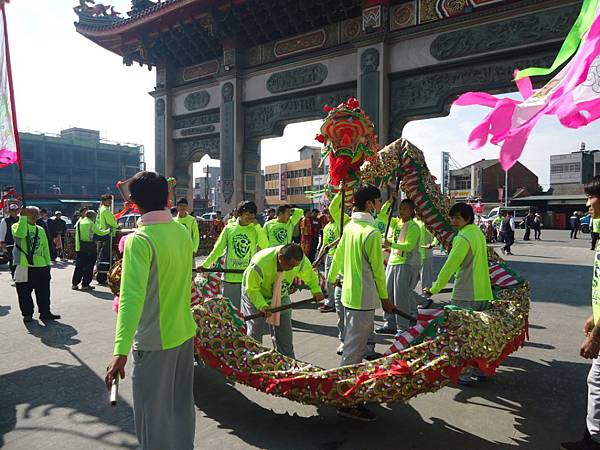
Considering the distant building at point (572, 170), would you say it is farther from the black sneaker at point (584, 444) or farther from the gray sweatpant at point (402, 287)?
the black sneaker at point (584, 444)

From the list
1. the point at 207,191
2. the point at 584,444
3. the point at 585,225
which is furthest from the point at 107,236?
the point at 207,191

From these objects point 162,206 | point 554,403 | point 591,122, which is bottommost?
point 554,403

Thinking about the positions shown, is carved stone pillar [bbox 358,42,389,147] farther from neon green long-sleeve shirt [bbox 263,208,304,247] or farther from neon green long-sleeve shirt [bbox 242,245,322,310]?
neon green long-sleeve shirt [bbox 242,245,322,310]

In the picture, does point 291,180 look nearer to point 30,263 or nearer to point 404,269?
point 30,263

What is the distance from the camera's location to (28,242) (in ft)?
17.9

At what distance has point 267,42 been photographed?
13.8m

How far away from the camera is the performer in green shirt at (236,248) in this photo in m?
4.78

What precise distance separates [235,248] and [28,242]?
9.77 feet

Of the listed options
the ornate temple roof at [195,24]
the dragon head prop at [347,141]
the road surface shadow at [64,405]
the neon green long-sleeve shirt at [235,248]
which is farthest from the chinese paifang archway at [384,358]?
the ornate temple roof at [195,24]

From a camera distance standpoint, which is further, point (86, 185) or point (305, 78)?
point (86, 185)

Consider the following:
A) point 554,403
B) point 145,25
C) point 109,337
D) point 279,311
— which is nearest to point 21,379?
point 109,337

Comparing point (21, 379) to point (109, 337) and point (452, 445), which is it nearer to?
point (109, 337)

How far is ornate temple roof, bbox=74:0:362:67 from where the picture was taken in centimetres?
1240

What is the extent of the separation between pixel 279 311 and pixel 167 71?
15342 millimetres
